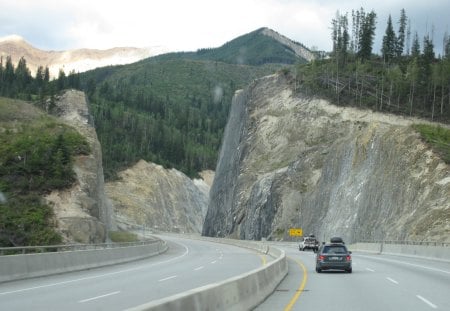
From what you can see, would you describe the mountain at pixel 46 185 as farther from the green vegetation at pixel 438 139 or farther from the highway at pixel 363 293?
the green vegetation at pixel 438 139

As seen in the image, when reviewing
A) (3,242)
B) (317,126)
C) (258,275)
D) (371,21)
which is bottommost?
(3,242)

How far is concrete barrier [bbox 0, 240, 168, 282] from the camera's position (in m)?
21.3

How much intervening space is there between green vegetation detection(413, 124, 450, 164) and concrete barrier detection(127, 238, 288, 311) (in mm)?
43383

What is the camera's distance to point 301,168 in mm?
85688

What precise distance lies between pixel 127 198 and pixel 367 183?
64294 millimetres

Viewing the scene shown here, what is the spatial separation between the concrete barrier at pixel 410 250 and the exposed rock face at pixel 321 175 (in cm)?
296

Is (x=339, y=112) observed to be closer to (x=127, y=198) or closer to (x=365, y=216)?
(x=365, y=216)

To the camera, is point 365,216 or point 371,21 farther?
point 371,21

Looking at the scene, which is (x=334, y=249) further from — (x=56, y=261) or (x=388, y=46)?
(x=388, y=46)

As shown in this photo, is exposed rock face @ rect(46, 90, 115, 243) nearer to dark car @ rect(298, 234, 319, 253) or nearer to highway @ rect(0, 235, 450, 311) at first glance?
dark car @ rect(298, 234, 319, 253)

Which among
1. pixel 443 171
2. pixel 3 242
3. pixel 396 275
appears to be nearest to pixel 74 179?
pixel 3 242

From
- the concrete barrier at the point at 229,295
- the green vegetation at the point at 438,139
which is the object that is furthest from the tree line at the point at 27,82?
the concrete barrier at the point at 229,295

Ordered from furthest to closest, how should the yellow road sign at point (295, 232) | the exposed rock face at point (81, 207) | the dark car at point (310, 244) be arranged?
the yellow road sign at point (295, 232), the dark car at point (310, 244), the exposed rock face at point (81, 207)

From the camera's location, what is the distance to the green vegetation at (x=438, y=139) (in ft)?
193
